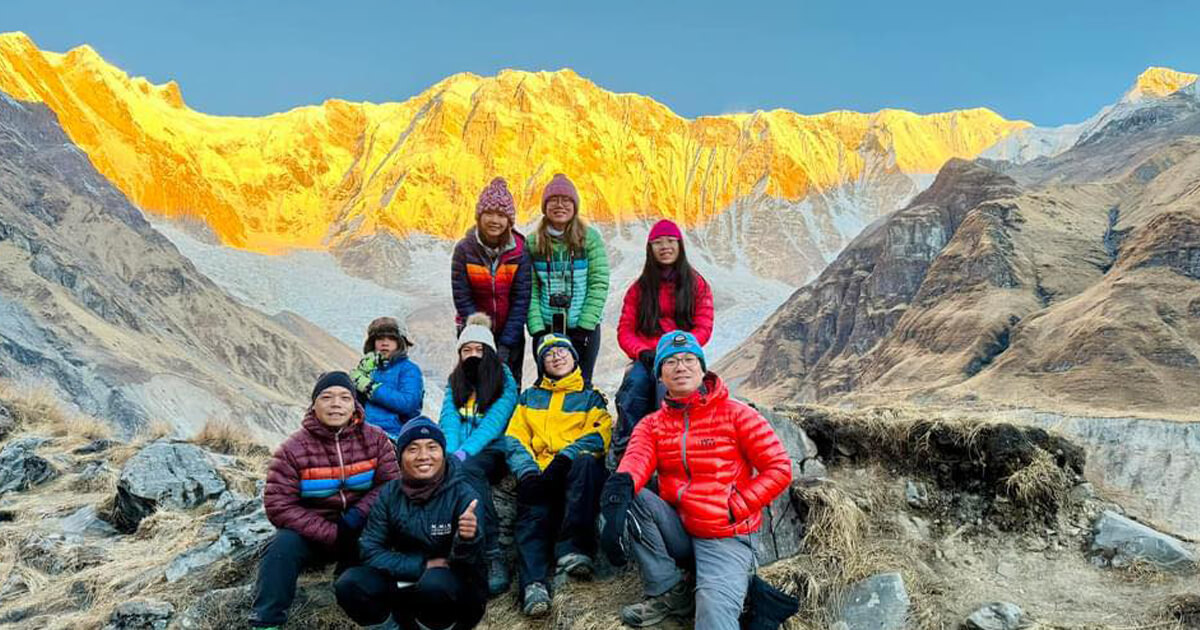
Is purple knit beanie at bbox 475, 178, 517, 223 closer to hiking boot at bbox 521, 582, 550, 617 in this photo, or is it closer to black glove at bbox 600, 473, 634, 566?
black glove at bbox 600, 473, 634, 566

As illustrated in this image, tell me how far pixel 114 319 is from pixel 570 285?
3912cm

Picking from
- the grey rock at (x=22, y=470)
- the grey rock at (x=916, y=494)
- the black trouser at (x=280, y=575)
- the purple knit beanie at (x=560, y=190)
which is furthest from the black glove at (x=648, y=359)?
the grey rock at (x=22, y=470)

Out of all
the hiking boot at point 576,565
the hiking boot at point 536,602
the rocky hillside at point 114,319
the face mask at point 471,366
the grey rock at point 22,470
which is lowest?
the hiking boot at point 536,602

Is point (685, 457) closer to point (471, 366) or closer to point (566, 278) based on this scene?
point (471, 366)

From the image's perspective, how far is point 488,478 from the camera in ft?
17.8

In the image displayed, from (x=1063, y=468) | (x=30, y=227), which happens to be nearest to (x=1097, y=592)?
(x=1063, y=468)

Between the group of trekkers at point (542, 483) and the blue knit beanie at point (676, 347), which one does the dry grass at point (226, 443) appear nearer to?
the group of trekkers at point (542, 483)

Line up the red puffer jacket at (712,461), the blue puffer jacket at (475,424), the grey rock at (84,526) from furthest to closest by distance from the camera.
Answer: the grey rock at (84,526), the blue puffer jacket at (475,424), the red puffer jacket at (712,461)

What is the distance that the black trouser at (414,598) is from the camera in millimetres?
4289

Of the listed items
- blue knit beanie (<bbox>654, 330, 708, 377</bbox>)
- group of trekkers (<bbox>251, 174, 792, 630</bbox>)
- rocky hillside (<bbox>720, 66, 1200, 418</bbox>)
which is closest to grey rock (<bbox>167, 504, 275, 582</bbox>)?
group of trekkers (<bbox>251, 174, 792, 630</bbox>)

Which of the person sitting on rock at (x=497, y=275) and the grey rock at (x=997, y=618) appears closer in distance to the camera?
the grey rock at (x=997, y=618)

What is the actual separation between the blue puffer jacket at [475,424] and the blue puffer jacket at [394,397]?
0.78 metres

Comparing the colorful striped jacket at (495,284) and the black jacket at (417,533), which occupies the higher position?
the colorful striped jacket at (495,284)

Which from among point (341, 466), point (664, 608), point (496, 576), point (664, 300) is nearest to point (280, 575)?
point (341, 466)
